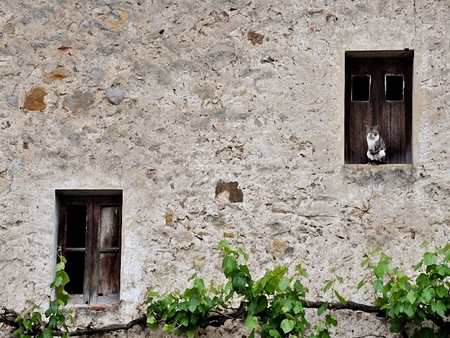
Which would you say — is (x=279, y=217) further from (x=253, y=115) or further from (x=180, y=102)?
(x=180, y=102)

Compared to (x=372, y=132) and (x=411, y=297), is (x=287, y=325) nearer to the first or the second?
(x=411, y=297)

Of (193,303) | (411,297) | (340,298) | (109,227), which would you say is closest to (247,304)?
(193,303)

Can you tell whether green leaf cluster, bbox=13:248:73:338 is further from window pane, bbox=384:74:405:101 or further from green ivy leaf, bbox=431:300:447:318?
window pane, bbox=384:74:405:101

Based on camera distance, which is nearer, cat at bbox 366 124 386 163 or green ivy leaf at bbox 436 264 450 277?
green ivy leaf at bbox 436 264 450 277

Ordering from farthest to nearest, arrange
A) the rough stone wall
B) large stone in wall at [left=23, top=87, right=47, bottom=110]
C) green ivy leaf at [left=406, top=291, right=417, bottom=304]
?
large stone in wall at [left=23, top=87, right=47, bottom=110] < the rough stone wall < green ivy leaf at [left=406, top=291, right=417, bottom=304]

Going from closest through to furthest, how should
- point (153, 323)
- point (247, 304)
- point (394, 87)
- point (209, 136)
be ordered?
point (247, 304)
point (153, 323)
point (209, 136)
point (394, 87)

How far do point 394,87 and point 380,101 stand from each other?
153mm

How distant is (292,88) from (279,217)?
37.0 inches

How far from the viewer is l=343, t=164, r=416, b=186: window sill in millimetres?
5402

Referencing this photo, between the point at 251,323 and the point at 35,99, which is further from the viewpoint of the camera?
the point at 35,99

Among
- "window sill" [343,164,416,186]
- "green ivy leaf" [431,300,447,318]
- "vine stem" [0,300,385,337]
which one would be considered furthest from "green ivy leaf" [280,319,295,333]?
"window sill" [343,164,416,186]

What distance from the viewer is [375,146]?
547cm

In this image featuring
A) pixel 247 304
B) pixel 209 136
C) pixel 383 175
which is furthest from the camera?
pixel 209 136

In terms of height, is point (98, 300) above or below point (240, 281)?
below
